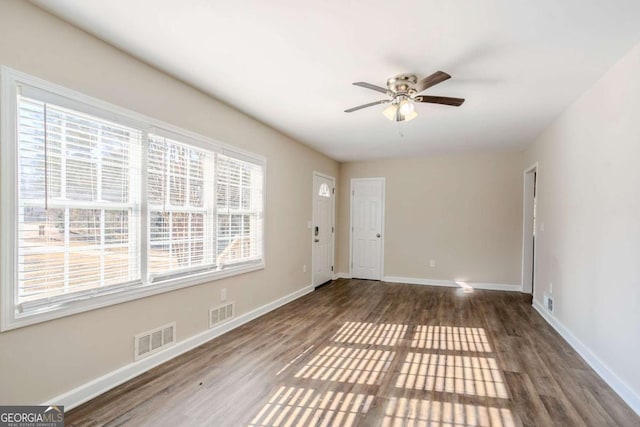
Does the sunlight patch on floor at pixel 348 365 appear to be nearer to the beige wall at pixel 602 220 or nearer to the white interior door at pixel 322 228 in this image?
the beige wall at pixel 602 220

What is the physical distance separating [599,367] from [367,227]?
4465 millimetres

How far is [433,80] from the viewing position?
2.46 metres

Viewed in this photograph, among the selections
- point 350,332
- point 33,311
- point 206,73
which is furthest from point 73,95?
point 350,332

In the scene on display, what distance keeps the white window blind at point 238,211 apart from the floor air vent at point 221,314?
0.45 meters

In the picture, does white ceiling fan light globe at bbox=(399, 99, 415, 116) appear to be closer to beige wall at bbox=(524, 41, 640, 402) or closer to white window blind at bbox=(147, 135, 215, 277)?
beige wall at bbox=(524, 41, 640, 402)

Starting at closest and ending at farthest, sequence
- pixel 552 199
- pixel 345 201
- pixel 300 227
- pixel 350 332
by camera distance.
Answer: pixel 350 332 < pixel 552 199 < pixel 300 227 < pixel 345 201

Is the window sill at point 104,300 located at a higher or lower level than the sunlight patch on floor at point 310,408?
higher

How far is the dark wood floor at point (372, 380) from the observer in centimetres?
209

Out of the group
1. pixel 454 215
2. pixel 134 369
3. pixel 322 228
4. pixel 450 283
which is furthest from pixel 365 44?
pixel 450 283

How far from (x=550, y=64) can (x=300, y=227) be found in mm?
3742

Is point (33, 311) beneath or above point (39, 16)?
beneath

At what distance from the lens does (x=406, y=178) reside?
258 inches

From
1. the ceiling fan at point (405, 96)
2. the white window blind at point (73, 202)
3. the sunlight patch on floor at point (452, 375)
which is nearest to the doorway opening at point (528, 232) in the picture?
the sunlight patch on floor at point (452, 375)

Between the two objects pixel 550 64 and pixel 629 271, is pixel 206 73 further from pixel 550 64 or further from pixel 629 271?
pixel 629 271
